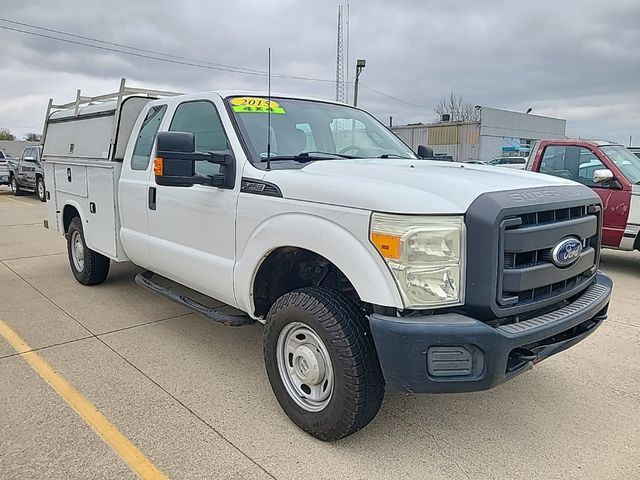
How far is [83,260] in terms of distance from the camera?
19.9ft

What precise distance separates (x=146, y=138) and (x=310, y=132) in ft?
5.38

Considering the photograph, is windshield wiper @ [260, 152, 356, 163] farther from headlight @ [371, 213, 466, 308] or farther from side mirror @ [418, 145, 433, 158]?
side mirror @ [418, 145, 433, 158]

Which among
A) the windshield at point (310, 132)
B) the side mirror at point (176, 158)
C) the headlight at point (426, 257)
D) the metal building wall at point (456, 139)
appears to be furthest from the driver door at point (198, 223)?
the metal building wall at point (456, 139)

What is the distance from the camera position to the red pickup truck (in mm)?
7105

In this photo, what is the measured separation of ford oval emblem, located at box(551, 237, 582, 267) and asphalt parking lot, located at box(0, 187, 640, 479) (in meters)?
1.07

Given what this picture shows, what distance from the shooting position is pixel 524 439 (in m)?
3.10

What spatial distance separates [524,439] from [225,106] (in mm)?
2937

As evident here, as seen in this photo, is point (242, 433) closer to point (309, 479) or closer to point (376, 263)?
point (309, 479)

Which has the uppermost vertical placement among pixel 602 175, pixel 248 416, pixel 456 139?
pixel 456 139

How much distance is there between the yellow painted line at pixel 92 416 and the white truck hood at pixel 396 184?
163cm

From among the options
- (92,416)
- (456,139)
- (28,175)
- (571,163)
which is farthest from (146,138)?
(456,139)

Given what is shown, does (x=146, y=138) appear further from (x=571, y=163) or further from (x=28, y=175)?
(x=28, y=175)

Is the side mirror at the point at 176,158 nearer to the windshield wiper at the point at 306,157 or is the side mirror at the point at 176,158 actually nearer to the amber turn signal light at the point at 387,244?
the windshield wiper at the point at 306,157

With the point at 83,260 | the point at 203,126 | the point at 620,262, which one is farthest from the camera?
the point at 620,262
